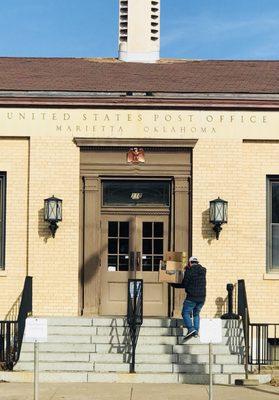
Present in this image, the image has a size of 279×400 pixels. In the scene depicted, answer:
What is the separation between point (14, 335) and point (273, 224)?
5814 millimetres

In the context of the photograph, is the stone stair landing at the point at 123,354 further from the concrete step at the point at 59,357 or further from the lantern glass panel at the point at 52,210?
the lantern glass panel at the point at 52,210

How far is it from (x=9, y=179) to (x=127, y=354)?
464 cm

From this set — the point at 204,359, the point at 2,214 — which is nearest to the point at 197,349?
the point at 204,359

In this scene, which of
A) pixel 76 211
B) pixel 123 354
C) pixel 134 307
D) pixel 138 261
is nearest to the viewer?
pixel 134 307

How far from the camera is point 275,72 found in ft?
69.6

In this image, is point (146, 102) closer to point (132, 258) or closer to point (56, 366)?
point (132, 258)

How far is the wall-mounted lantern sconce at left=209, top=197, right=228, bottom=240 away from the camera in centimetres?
1777

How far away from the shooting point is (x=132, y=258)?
1842cm

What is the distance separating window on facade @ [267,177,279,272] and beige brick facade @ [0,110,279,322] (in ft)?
0.74

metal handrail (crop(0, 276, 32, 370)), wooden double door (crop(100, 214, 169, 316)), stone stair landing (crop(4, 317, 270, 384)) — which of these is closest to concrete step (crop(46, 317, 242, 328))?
stone stair landing (crop(4, 317, 270, 384))

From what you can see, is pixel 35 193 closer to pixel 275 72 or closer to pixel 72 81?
pixel 72 81

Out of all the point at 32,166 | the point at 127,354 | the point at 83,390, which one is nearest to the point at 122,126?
the point at 32,166

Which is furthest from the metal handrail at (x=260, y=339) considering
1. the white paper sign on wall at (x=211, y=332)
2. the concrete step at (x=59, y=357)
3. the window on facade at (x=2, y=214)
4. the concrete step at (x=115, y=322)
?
the window on facade at (x=2, y=214)

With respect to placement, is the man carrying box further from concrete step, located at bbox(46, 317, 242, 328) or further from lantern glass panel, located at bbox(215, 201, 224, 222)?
lantern glass panel, located at bbox(215, 201, 224, 222)
